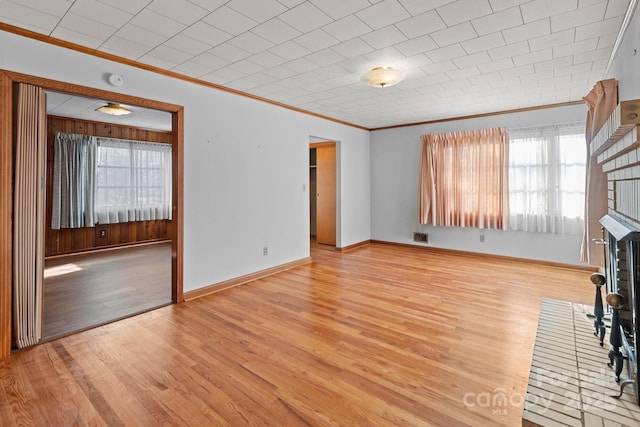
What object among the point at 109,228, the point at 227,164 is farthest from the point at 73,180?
the point at 227,164

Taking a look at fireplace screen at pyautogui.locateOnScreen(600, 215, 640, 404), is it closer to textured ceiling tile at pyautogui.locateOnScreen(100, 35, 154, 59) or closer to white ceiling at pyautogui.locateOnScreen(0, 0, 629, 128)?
white ceiling at pyautogui.locateOnScreen(0, 0, 629, 128)

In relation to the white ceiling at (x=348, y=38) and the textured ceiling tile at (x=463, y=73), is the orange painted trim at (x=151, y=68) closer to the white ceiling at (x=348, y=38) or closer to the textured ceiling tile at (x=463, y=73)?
the white ceiling at (x=348, y=38)

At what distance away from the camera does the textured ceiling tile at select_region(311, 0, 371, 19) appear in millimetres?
2116

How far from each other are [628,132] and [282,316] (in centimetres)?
290

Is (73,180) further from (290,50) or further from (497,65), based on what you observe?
(497,65)

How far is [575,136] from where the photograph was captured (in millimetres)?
4629

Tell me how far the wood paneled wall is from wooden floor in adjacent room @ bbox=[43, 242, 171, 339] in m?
0.28

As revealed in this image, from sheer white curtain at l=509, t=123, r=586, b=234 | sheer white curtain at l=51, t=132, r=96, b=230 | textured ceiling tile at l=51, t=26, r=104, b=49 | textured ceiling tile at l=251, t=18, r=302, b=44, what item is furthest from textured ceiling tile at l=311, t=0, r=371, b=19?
sheer white curtain at l=51, t=132, r=96, b=230

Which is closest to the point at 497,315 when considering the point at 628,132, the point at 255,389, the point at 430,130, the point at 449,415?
the point at 449,415

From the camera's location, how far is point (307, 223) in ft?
17.4

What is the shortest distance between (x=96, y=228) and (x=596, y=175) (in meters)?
8.10

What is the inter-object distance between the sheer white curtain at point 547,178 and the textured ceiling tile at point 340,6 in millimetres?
4236

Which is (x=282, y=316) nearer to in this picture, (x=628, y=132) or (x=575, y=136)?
(x=628, y=132)

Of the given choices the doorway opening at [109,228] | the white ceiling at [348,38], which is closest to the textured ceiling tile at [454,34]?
the white ceiling at [348,38]
